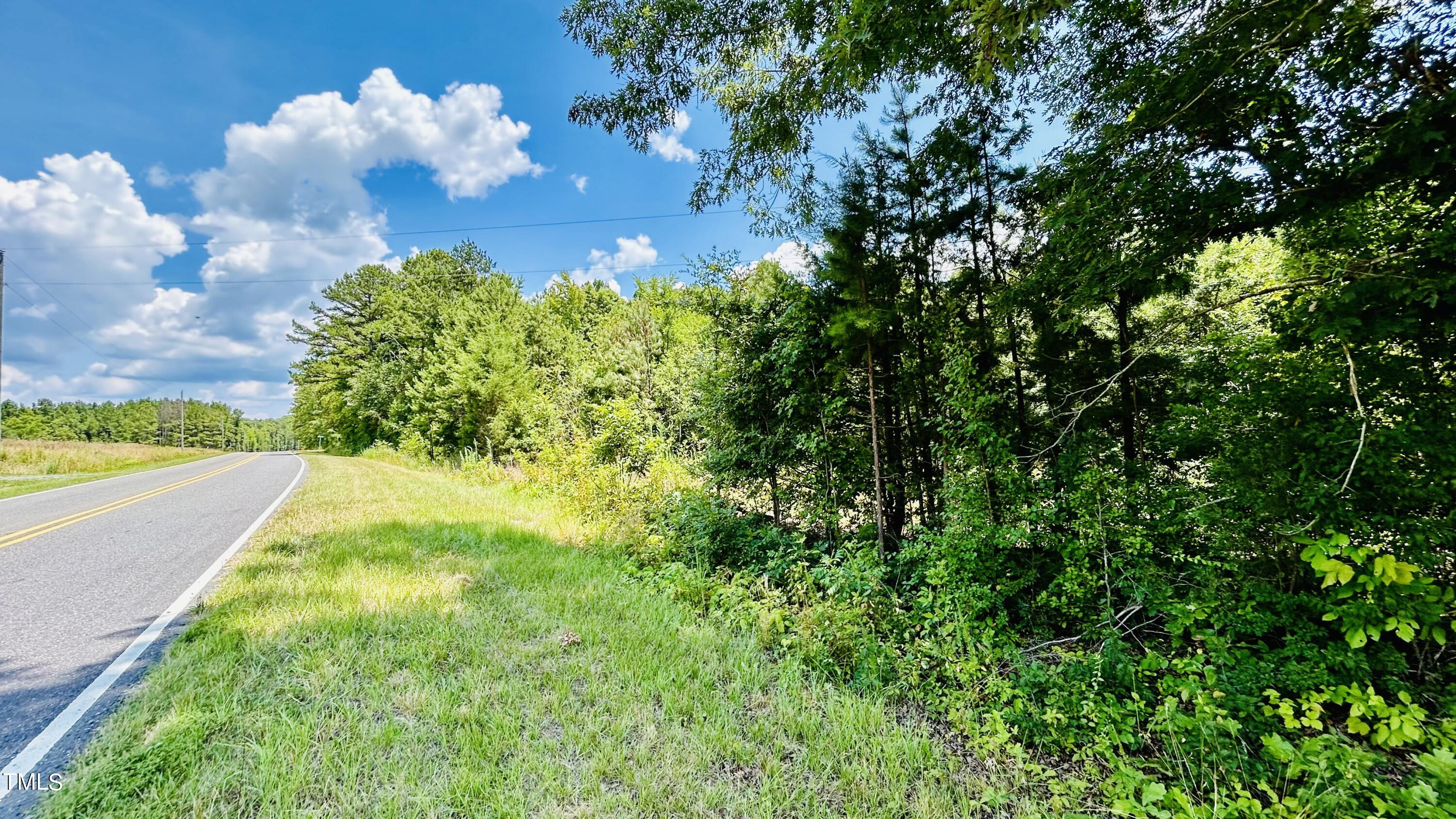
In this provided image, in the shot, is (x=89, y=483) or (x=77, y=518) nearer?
(x=77, y=518)

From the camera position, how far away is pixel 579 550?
5.70 meters

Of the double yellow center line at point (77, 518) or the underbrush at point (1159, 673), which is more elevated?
the double yellow center line at point (77, 518)

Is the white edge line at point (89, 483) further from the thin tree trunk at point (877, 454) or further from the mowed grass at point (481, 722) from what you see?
the thin tree trunk at point (877, 454)

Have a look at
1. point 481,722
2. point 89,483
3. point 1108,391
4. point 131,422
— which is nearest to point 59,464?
point 89,483

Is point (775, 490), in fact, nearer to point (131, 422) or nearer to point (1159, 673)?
point (1159, 673)

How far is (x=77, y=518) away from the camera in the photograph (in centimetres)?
697

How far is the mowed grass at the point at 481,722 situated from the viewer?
79.0 inches

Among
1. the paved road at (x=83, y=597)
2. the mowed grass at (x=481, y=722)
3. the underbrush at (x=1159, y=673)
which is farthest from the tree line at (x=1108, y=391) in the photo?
the paved road at (x=83, y=597)

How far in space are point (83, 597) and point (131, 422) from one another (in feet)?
374

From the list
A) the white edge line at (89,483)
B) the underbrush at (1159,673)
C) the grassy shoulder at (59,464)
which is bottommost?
the underbrush at (1159,673)

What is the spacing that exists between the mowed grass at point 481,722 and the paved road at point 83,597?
0.67 ft

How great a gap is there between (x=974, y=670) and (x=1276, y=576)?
198 centimetres

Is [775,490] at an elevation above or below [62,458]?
below

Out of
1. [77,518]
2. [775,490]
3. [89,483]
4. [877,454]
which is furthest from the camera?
[89,483]
